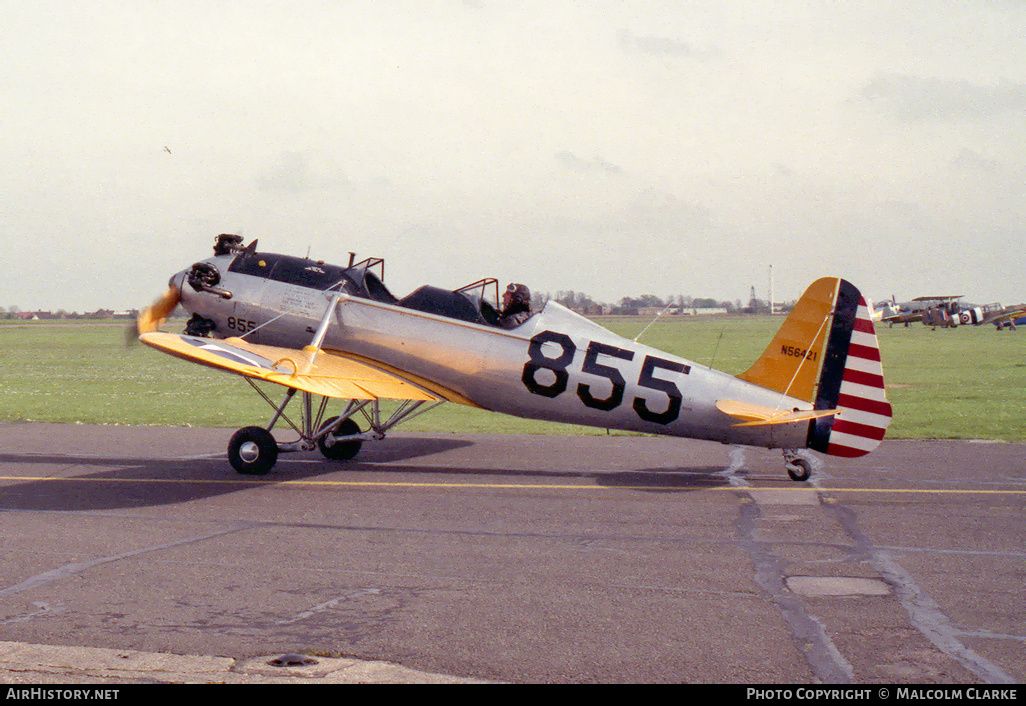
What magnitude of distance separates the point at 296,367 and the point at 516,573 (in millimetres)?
5856

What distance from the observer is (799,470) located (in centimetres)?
1199

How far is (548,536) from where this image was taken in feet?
29.1

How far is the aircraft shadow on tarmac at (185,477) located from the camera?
35.6 ft

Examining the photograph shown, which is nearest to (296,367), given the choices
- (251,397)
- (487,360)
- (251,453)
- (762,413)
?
(251,453)

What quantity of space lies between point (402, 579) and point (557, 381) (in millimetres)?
5609

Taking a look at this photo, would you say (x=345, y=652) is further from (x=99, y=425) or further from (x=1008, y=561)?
(x=99, y=425)

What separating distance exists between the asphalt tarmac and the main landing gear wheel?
340 mm

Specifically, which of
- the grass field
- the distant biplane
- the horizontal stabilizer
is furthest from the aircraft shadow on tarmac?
the distant biplane

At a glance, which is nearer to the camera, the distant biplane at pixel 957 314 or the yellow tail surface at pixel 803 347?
the yellow tail surface at pixel 803 347

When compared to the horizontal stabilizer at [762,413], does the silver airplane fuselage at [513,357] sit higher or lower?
higher

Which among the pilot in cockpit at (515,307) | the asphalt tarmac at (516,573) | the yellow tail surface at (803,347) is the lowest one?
the asphalt tarmac at (516,573)

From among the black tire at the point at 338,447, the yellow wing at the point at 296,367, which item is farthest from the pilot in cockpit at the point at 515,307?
the black tire at the point at 338,447

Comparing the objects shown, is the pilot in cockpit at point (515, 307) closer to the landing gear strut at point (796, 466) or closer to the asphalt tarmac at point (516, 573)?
the asphalt tarmac at point (516, 573)
